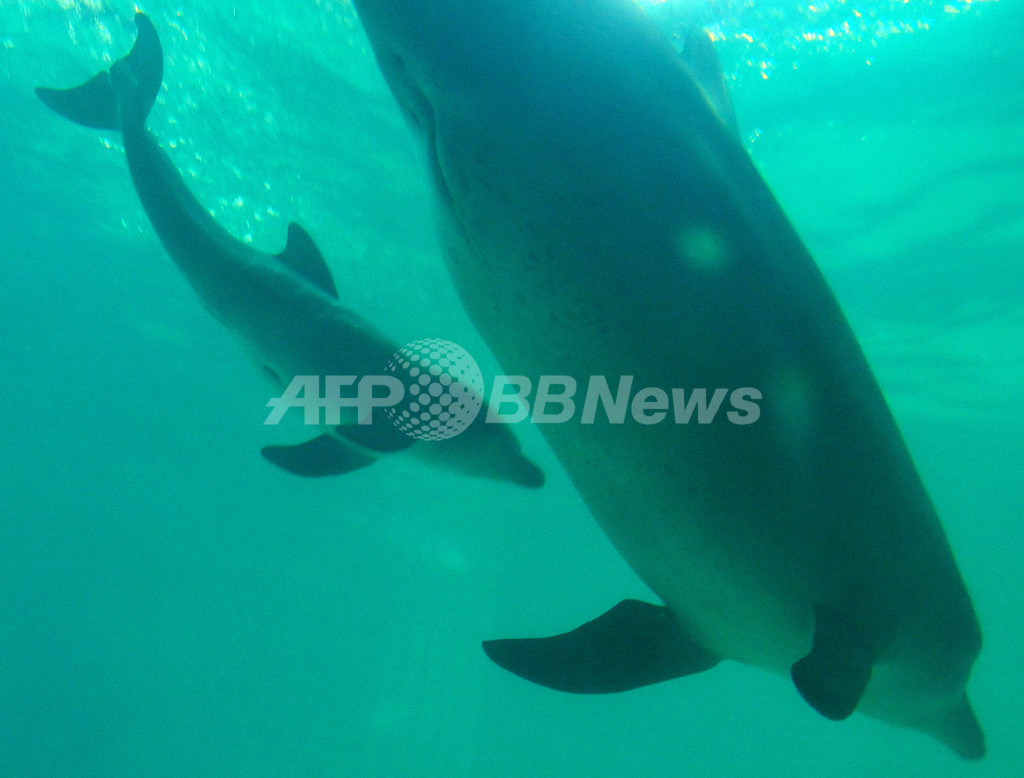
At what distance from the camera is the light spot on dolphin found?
1346 mm

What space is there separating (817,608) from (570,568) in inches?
1673

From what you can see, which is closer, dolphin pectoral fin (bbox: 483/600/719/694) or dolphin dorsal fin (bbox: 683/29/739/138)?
dolphin dorsal fin (bbox: 683/29/739/138)

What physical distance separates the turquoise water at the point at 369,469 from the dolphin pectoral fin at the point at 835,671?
1307 mm

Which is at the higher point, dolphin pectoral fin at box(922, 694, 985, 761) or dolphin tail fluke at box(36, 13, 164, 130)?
dolphin tail fluke at box(36, 13, 164, 130)

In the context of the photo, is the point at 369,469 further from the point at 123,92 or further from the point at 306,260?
the point at 306,260

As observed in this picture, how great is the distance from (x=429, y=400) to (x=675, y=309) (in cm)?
412

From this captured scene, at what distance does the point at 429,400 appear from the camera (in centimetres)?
536

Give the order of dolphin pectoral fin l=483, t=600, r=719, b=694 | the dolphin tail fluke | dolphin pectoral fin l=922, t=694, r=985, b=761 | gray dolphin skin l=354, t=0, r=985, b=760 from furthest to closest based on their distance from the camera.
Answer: the dolphin tail fluke, dolphin pectoral fin l=922, t=694, r=985, b=761, dolphin pectoral fin l=483, t=600, r=719, b=694, gray dolphin skin l=354, t=0, r=985, b=760

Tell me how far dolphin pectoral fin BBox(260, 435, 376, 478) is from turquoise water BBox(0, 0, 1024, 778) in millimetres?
3264

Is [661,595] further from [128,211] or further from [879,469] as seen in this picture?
[128,211]

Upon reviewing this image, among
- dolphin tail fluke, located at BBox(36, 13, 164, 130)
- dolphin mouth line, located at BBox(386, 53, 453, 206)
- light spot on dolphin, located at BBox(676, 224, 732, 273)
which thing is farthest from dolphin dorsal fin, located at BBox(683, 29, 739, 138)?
dolphin tail fluke, located at BBox(36, 13, 164, 130)

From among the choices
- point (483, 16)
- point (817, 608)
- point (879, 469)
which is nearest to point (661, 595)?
point (817, 608)

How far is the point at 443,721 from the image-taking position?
50.1 meters

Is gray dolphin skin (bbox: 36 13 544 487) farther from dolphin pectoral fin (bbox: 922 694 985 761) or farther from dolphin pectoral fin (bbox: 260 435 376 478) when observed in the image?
dolphin pectoral fin (bbox: 922 694 985 761)
